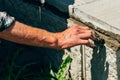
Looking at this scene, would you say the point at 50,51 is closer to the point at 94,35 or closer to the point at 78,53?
the point at 78,53

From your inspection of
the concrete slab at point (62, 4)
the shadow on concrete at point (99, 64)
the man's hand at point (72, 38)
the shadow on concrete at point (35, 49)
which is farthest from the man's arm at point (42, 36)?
the shadow on concrete at point (35, 49)

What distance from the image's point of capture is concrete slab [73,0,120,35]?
2924 millimetres

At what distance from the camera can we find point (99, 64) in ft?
10.3

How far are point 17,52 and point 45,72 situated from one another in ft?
1.26

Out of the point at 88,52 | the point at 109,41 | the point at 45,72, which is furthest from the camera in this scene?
the point at 45,72

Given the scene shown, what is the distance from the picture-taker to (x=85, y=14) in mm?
3098

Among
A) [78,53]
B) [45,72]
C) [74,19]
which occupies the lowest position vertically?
[45,72]

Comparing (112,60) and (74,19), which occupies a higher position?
(74,19)

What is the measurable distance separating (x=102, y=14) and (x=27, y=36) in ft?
2.55

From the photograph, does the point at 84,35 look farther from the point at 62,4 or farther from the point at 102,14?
the point at 62,4

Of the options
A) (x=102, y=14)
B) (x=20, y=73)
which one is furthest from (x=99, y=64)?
(x=20, y=73)

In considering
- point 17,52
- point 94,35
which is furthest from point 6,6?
point 94,35

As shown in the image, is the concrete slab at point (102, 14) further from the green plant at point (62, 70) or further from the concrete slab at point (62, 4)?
the green plant at point (62, 70)

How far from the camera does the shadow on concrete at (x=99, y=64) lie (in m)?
3.05
